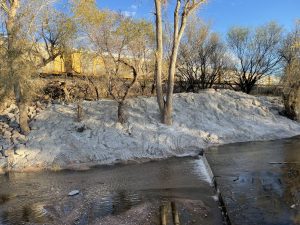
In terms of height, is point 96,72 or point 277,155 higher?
point 96,72

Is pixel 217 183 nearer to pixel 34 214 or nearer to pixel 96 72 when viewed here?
pixel 34 214

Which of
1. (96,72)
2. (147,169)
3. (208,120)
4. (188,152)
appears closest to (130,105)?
(96,72)

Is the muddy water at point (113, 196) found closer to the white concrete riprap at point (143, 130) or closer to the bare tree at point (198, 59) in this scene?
the white concrete riprap at point (143, 130)

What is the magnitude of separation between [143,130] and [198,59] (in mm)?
13197

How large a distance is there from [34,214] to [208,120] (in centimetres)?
1208

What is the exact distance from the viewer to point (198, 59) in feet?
93.9

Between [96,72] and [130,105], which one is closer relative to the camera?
[96,72]

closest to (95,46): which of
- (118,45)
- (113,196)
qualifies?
(118,45)

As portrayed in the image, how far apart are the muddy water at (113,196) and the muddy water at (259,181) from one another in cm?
44

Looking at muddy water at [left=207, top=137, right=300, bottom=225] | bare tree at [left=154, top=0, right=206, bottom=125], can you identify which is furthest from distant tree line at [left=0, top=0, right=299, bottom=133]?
muddy water at [left=207, top=137, right=300, bottom=225]

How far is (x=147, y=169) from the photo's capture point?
1268 centimetres

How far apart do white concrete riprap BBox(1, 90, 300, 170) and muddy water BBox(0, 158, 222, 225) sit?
142 centimetres

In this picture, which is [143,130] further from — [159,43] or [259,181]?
[259,181]

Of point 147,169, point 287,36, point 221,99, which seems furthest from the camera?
point 287,36
